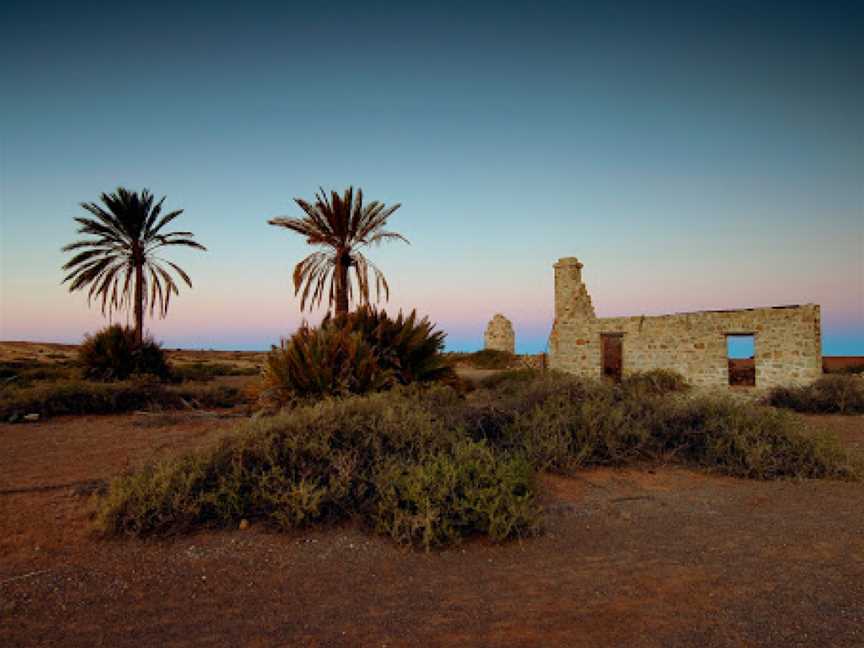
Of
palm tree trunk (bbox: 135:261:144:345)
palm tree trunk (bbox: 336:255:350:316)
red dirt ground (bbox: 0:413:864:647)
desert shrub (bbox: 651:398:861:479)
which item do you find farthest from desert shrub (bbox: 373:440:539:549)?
palm tree trunk (bbox: 135:261:144:345)

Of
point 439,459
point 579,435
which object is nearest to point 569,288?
point 579,435

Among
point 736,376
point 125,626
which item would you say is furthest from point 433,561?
point 736,376

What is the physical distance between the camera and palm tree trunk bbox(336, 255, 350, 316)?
15.4 metres

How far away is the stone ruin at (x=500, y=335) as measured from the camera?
1278 inches

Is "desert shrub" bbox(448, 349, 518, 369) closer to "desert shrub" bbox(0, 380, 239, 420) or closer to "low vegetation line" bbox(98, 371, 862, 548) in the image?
"desert shrub" bbox(0, 380, 239, 420)

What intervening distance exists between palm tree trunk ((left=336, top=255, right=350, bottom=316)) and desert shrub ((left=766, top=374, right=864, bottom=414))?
11294 mm

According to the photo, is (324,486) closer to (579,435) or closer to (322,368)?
(579,435)

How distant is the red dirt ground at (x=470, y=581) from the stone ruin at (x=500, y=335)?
92.6 feet

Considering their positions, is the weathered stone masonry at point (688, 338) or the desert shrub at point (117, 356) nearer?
the desert shrub at point (117, 356)

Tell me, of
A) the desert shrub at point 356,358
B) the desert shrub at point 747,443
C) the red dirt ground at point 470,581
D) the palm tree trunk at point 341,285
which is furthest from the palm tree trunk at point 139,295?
the desert shrub at point 747,443

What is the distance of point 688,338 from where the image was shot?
15820 millimetres

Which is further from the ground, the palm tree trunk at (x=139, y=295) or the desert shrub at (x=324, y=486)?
the palm tree trunk at (x=139, y=295)

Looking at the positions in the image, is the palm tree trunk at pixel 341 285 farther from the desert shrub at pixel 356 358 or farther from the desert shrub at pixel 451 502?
the desert shrub at pixel 451 502

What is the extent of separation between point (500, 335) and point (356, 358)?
84.6 feet
